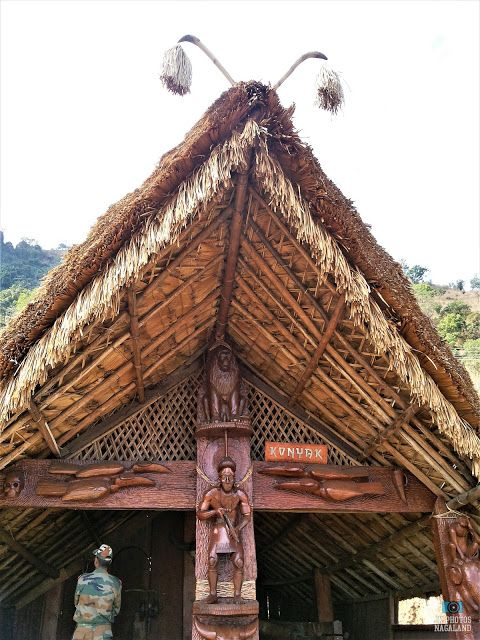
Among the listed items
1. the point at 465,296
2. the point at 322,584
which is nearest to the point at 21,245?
the point at 465,296

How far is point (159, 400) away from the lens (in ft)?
13.8

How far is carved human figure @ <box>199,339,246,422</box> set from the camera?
13.1 ft

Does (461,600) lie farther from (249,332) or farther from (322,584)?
(322,584)

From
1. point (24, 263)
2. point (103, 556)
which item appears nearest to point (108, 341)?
point (103, 556)

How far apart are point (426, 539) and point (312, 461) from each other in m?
1.23

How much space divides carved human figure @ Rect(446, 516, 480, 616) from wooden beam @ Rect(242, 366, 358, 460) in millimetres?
846

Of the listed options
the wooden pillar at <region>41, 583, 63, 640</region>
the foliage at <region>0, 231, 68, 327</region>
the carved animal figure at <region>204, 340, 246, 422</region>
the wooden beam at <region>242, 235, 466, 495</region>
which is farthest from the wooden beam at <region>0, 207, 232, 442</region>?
the foliage at <region>0, 231, 68, 327</region>

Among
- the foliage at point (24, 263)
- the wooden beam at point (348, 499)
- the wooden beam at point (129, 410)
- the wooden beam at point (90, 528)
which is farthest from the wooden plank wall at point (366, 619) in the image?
the foliage at point (24, 263)

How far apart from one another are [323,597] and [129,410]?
3.49 m

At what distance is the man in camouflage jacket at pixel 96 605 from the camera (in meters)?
3.91

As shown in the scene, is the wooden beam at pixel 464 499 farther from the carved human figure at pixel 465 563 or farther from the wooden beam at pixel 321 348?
the wooden beam at pixel 321 348

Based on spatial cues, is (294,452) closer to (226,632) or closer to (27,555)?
(226,632)

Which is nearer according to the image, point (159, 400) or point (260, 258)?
point (260, 258)

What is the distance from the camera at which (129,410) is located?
4.07 metres
